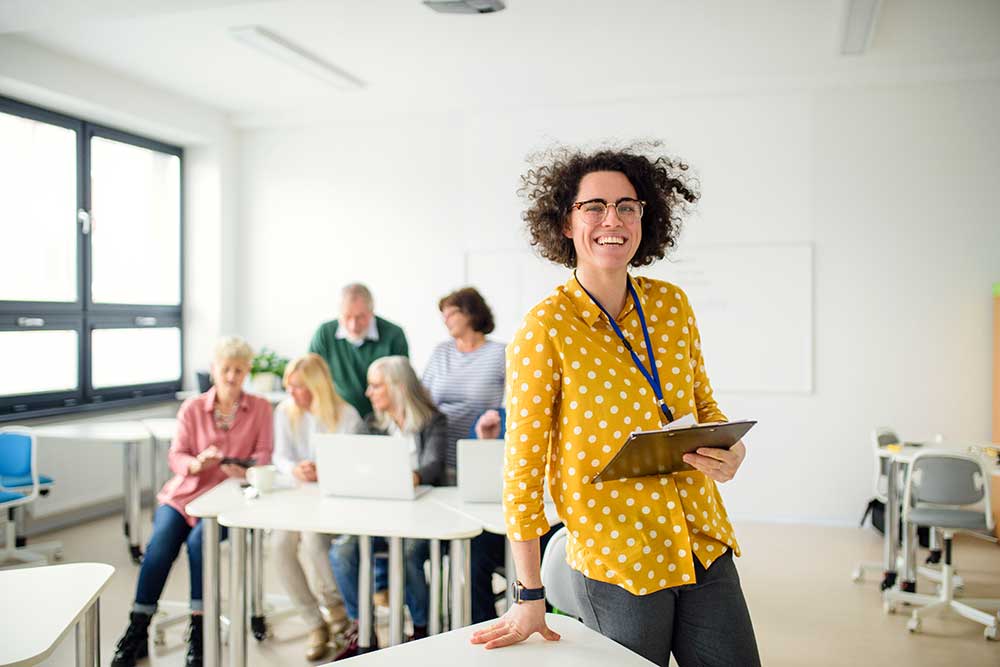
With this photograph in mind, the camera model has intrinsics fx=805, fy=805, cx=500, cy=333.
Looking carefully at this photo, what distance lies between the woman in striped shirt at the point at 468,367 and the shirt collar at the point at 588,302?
2.23 m

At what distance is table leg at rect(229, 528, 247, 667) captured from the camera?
2.88 m

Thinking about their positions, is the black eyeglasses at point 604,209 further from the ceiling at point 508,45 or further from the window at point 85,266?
the window at point 85,266

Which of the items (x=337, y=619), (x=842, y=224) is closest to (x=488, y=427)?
(x=337, y=619)

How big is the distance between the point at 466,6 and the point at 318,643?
3.18 m

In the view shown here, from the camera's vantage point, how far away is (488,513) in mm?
2744

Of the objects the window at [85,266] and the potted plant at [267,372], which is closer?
the window at [85,266]

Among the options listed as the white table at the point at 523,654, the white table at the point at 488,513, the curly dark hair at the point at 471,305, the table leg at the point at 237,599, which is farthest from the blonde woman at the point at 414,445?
the white table at the point at 523,654

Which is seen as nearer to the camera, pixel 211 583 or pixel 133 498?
pixel 211 583

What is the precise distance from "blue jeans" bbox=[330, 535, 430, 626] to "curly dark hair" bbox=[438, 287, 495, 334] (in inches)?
45.4

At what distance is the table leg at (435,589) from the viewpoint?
2.78 m

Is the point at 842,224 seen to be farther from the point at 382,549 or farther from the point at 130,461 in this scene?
the point at 130,461

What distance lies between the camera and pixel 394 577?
2893mm

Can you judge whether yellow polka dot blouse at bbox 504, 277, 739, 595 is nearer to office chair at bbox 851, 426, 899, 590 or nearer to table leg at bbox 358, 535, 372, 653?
table leg at bbox 358, 535, 372, 653

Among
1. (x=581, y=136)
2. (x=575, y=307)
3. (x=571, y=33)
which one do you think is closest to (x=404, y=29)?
(x=571, y=33)
